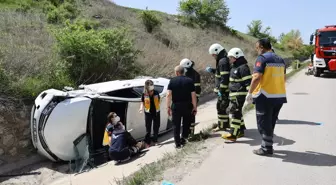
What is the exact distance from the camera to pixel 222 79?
6684mm

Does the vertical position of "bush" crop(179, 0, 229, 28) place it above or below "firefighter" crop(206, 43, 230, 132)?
above

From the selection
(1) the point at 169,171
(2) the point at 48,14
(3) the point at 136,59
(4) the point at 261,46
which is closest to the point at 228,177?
(1) the point at 169,171

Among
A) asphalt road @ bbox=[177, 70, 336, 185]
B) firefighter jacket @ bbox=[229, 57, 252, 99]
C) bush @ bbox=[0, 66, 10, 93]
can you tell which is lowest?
asphalt road @ bbox=[177, 70, 336, 185]

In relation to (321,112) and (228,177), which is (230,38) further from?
(228,177)

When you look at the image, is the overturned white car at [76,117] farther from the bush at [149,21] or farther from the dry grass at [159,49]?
the bush at [149,21]

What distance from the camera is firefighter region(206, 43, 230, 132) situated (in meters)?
6.61

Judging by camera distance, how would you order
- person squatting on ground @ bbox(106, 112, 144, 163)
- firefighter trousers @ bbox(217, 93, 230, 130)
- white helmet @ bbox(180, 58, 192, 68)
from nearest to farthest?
1. person squatting on ground @ bbox(106, 112, 144, 163)
2. firefighter trousers @ bbox(217, 93, 230, 130)
3. white helmet @ bbox(180, 58, 192, 68)

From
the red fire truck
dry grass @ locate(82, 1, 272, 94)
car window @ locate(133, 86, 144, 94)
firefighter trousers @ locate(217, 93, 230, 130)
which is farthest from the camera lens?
the red fire truck

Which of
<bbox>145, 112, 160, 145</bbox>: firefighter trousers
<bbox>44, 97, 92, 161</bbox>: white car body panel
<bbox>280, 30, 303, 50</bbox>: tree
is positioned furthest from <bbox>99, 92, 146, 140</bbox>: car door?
<bbox>280, 30, 303, 50</bbox>: tree

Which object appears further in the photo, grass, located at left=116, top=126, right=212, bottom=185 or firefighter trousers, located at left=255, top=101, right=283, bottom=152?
firefighter trousers, located at left=255, top=101, right=283, bottom=152

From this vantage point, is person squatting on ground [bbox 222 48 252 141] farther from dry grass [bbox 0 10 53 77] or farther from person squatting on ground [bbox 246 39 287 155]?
dry grass [bbox 0 10 53 77]

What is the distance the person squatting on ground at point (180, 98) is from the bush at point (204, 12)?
35.7 metres

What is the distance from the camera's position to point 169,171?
4848 mm

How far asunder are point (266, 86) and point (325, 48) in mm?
15560
